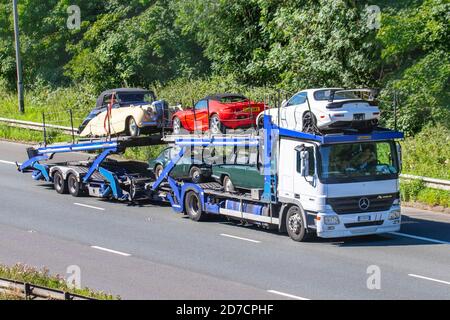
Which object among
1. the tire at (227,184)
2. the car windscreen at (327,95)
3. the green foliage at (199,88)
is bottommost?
the tire at (227,184)

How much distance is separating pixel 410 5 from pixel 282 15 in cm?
583

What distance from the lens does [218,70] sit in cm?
3791

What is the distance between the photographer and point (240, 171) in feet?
71.5

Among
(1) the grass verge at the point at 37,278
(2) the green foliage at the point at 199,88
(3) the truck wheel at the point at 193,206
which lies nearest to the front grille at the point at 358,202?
(3) the truck wheel at the point at 193,206

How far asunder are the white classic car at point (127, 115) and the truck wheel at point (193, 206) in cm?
238

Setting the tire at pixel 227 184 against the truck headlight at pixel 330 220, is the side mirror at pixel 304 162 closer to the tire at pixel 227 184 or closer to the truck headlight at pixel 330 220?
the truck headlight at pixel 330 220

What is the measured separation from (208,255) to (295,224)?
2.25 m

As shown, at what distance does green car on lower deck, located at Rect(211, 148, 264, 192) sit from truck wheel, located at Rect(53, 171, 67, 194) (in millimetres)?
5710

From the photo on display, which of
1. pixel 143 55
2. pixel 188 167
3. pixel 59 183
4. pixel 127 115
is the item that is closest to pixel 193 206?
pixel 188 167

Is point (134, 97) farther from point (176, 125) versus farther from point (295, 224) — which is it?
point (295, 224)

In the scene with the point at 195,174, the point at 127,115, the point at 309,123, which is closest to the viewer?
the point at 309,123

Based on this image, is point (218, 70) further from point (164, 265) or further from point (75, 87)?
point (164, 265)

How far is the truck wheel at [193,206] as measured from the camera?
22.7 metres

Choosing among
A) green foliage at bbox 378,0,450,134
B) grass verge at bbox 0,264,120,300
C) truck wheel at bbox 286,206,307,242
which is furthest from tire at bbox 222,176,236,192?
green foliage at bbox 378,0,450,134
